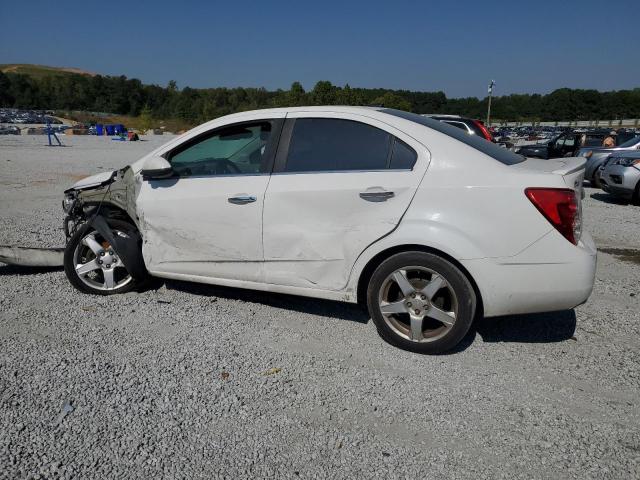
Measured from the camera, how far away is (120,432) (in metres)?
2.67

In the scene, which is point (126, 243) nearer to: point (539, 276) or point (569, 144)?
point (539, 276)

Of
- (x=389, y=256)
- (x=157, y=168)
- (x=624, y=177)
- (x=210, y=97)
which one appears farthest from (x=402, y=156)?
(x=210, y=97)

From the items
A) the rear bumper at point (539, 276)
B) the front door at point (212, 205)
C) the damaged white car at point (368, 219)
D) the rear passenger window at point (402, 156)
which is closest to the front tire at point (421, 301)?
the damaged white car at point (368, 219)

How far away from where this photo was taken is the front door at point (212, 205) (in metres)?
3.89

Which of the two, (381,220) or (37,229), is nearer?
(381,220)

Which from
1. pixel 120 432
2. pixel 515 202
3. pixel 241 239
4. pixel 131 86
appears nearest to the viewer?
pixel 120 432

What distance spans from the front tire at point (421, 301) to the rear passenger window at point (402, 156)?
603 mm

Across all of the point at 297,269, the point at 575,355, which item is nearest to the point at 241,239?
the point at 297,269

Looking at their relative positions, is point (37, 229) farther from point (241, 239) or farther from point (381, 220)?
point (381, 220)

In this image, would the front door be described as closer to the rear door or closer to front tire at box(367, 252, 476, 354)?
the rear door

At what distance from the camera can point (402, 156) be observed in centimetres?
354

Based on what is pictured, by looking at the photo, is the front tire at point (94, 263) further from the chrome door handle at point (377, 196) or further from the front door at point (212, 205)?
the chrome door handle at point (377, 196)

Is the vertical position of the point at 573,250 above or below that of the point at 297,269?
above

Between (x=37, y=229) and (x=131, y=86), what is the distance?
435 feet
